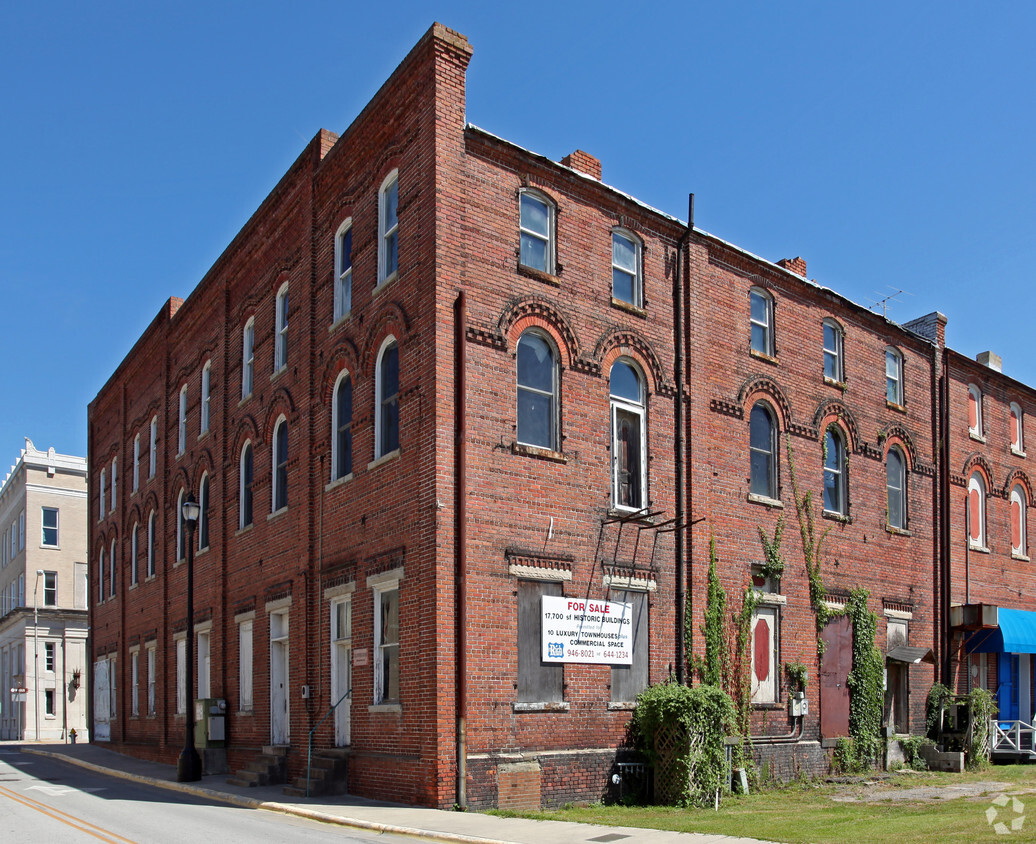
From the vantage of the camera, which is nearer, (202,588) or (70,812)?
(70,812)

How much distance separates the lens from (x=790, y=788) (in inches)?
829

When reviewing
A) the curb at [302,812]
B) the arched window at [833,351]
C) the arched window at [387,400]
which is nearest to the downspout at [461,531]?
the arched window at [387,400]

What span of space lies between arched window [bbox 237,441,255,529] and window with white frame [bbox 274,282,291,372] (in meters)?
2.47

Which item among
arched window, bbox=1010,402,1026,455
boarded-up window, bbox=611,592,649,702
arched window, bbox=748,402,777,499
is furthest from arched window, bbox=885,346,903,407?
boarded-up window, bbox=611,592,649,702

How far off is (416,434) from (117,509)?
23.7 m

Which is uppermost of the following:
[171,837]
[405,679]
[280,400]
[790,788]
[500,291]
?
[500,291]

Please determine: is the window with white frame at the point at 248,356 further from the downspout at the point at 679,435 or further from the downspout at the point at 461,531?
the downspout at the point at 679,435

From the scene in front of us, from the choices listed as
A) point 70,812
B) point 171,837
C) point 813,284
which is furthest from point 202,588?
point 813,284

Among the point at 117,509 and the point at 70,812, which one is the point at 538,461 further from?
the point at 117,509

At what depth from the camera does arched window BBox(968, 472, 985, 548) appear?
29.7 meters

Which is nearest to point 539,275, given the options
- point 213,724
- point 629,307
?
point 629,307

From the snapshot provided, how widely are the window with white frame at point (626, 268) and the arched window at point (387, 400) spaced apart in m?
4.56

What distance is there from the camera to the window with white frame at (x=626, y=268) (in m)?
21.0

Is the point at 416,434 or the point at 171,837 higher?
the point at 416,434
